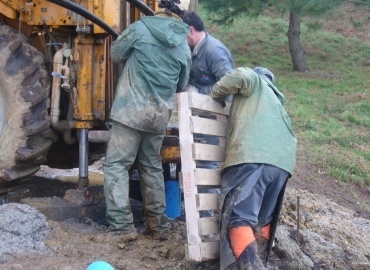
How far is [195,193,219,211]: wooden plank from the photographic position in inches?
178

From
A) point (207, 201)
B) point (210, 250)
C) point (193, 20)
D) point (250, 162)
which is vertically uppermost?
point (193, 20)

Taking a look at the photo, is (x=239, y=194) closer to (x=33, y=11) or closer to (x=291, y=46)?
(x=33, y=11)

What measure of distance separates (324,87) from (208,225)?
10473mm

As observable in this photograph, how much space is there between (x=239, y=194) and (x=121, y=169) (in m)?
1.07

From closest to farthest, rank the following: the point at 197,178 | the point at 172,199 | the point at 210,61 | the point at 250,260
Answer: the point at 250,260 < the point at 197,178 < the point at 210,61 < the point at 172,199

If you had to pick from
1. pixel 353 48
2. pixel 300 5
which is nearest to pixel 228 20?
pixel 300 5

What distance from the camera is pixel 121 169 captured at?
5027 millimetres

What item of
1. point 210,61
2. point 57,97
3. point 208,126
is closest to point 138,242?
point 208,126

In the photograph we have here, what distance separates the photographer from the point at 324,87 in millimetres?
14477

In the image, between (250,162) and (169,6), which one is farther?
(169,6)

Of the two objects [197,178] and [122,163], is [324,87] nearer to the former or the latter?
[122,163]

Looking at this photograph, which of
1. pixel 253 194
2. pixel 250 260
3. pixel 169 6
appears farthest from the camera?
pixel 169 6

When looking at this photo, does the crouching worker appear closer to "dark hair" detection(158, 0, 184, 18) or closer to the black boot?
the black boot

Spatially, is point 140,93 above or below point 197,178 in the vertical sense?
above
